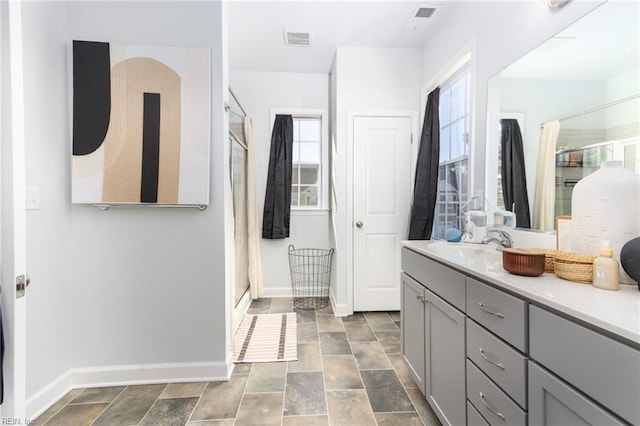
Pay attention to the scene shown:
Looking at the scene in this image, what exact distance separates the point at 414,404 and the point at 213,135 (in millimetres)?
2032

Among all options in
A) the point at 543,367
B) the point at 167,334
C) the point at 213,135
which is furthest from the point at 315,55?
the point at 543,367

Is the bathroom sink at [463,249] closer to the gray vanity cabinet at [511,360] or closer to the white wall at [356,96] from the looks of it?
the gray vanity cabinet at [511,360]

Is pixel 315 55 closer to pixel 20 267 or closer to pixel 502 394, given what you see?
pixel 20 267

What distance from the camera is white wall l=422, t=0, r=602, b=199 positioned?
4.39 ft

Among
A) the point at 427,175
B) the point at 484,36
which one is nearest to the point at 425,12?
the point at 484,36

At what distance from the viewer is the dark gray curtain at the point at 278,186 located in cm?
325

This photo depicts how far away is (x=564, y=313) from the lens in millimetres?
691

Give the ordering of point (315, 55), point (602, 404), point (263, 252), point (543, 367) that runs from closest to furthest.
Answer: point (602, 404)
point (543, 367)
point (315, 55)
point (263, 252)

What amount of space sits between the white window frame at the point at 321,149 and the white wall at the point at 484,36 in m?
1.31

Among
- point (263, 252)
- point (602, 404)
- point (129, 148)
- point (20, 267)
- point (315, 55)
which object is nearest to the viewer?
point (602, 404)

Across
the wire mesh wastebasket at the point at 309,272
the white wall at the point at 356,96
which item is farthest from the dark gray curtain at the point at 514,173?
the wire mesh wastebasket at the point at 309,272

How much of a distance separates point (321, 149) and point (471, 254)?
236 centimetres

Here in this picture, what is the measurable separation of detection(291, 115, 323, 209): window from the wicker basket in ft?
8.64

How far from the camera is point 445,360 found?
125 cm
